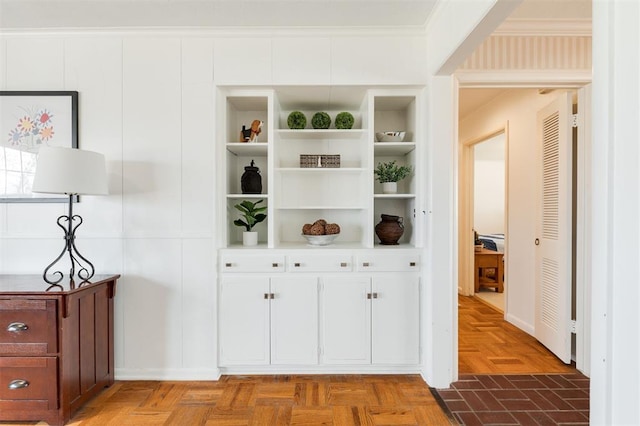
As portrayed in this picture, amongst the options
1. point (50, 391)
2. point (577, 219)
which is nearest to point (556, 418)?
point (577, 219)

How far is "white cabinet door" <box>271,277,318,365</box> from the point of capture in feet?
8.41

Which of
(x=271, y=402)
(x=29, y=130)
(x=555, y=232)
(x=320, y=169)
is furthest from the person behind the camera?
(x=555, y=232)

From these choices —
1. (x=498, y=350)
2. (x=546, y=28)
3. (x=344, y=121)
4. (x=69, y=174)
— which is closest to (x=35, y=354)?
(x=69, y=174)

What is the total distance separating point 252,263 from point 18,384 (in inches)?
58.6

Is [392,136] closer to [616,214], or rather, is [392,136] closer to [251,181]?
[251,181]

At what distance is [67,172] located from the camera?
213cm

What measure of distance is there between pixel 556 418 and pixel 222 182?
2659mm

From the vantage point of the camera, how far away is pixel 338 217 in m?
3.04

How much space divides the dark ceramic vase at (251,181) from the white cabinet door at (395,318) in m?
1.15

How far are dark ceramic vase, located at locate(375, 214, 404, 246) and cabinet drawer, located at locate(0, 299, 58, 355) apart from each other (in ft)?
7.14

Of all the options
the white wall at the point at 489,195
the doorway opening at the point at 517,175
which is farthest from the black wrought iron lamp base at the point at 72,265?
the white wall at the point at 489,195

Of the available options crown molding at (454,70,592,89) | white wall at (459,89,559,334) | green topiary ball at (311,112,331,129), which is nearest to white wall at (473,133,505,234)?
white wall at (459,89,559,334)

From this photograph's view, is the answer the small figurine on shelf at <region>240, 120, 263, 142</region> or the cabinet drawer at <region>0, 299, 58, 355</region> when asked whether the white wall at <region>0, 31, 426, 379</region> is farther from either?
the cabinet drawer at <region>0, 299, 58, 355</region>

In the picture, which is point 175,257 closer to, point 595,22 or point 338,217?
point 338,217
